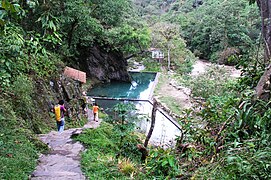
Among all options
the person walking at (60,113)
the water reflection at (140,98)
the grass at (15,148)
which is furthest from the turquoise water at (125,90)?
the grass at (15,148)

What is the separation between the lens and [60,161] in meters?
5.11

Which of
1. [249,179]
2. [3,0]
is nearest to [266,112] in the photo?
[249,179]

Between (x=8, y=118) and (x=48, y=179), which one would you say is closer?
(x=48, y=179)

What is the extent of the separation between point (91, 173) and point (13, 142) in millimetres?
1583

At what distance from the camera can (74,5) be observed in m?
12.8

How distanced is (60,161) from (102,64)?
16.8 meters

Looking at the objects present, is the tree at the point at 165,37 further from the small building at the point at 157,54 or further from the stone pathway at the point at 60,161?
the stone pathway at the point at 60,161

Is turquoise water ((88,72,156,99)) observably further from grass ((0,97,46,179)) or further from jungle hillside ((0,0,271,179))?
grass ((0,97,46,179))

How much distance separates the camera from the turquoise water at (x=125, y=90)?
18.6m

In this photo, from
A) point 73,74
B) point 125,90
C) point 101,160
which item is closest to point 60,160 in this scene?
point 101,160

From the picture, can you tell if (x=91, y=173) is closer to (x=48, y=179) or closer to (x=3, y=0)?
(x=48, y=179)

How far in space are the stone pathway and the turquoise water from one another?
11.8 m

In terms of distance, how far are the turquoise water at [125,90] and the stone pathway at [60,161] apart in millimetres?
11776

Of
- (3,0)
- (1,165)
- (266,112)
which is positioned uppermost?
(3,0)
